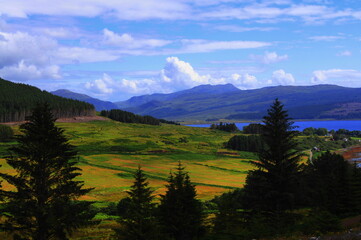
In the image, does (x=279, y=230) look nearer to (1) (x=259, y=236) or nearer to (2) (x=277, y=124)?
(1) (x=259, y=236)

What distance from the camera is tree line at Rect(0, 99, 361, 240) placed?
26.0 metres

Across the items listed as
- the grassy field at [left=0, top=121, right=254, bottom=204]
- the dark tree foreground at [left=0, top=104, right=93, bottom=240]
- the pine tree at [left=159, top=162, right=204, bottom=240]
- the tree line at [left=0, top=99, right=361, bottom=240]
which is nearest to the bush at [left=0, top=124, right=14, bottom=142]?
the grassy field at [left=0, top=121, right=254, bottom=204]

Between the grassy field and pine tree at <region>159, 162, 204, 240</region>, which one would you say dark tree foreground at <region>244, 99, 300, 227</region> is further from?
the grassy field

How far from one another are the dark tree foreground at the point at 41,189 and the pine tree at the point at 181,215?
7.64 meters

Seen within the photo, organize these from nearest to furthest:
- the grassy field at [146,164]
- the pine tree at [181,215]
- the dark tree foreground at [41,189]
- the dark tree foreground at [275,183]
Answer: the dark tree foreground at [41,189] < the pine tree at [181,215] < the dark tree foreground at [275,183] < the grassy field at [146,164]

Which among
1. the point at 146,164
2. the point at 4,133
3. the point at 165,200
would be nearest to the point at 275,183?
the point at 165,200

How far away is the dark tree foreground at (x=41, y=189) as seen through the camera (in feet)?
84.3

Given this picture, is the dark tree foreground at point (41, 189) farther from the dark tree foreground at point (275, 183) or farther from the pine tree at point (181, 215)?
the dark tree foreground at point (275, 183)

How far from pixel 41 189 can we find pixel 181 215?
12.6 metres

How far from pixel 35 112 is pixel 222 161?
106022 mm

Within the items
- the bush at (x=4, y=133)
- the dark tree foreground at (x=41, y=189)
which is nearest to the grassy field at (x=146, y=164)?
the bush at (x=4, y=133)

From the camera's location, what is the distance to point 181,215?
1235 inches

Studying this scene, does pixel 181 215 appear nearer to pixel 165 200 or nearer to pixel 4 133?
pixel 165 200

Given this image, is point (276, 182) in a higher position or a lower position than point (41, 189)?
lower
